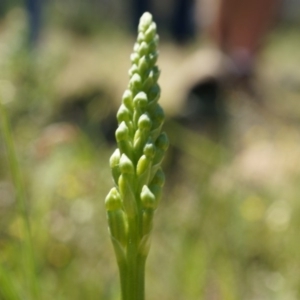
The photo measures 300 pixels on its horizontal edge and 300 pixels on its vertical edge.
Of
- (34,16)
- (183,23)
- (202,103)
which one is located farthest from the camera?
(183,23)

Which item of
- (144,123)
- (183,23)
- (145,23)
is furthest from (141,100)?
(183,23)

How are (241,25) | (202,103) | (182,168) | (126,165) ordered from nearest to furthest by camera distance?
(126,165)
(182,168)
(202,103)
(241,25)

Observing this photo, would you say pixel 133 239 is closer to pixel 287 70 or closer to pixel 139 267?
pixel 139 267

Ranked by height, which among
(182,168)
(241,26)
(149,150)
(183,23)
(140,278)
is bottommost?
(183,23)

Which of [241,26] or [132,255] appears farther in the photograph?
[241,26]

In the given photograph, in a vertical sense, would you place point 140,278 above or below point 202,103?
above

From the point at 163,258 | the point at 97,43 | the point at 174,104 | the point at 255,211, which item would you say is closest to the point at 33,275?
the point at 163,258

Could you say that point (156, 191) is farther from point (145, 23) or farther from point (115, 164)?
point (145, 23)

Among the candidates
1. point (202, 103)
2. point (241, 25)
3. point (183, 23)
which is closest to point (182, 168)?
point (202, 103)

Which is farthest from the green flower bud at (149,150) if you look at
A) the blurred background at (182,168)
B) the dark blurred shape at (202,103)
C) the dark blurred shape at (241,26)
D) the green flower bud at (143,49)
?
the dark blurred shape at (241,26)

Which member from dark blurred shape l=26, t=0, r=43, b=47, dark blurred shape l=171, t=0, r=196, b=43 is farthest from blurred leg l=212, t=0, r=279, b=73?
dark blurred shape l=171, t=0, r=196, b=43
